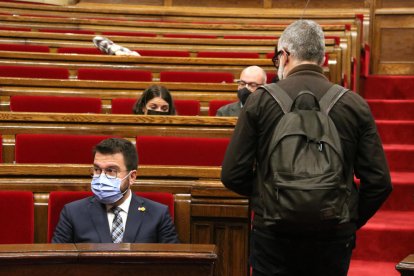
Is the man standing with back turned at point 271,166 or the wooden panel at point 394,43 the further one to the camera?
the wooden panel at point 394,43

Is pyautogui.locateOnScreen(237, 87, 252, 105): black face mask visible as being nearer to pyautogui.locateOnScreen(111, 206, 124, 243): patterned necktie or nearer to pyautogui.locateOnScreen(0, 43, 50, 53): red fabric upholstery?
pyautogui.locateOnScreen(111, 206, 124, 243): patterned necktie

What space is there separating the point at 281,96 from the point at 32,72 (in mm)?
1328

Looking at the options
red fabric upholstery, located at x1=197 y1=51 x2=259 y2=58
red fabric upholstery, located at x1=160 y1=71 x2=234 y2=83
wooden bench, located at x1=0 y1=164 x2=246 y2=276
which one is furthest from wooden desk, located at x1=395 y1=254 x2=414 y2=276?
red fabric upholstery, located at x1=197 y1=51 x2=259 y2=58

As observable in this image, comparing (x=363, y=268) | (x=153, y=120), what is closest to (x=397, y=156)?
(x=363, y=268)

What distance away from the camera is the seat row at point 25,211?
0.96 metres

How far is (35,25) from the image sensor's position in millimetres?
2750

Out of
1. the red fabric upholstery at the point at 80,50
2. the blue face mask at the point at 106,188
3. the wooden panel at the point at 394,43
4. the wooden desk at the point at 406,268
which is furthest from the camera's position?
the wooden panel at the point at 394,43

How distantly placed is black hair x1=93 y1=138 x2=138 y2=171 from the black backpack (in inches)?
10.6

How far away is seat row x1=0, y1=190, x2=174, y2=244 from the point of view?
0.96 m

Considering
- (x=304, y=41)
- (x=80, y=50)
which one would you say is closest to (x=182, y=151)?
(x=304, y=41)

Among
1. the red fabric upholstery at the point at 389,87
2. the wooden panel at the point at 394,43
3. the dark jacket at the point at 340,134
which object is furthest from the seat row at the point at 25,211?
the wooden panel at the point at 394,43

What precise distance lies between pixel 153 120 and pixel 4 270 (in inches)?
26.8

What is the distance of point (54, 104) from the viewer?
1614mm

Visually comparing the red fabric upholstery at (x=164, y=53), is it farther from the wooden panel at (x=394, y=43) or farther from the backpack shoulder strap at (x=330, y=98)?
the backpack shoulder strap at (x=330, y=98)
